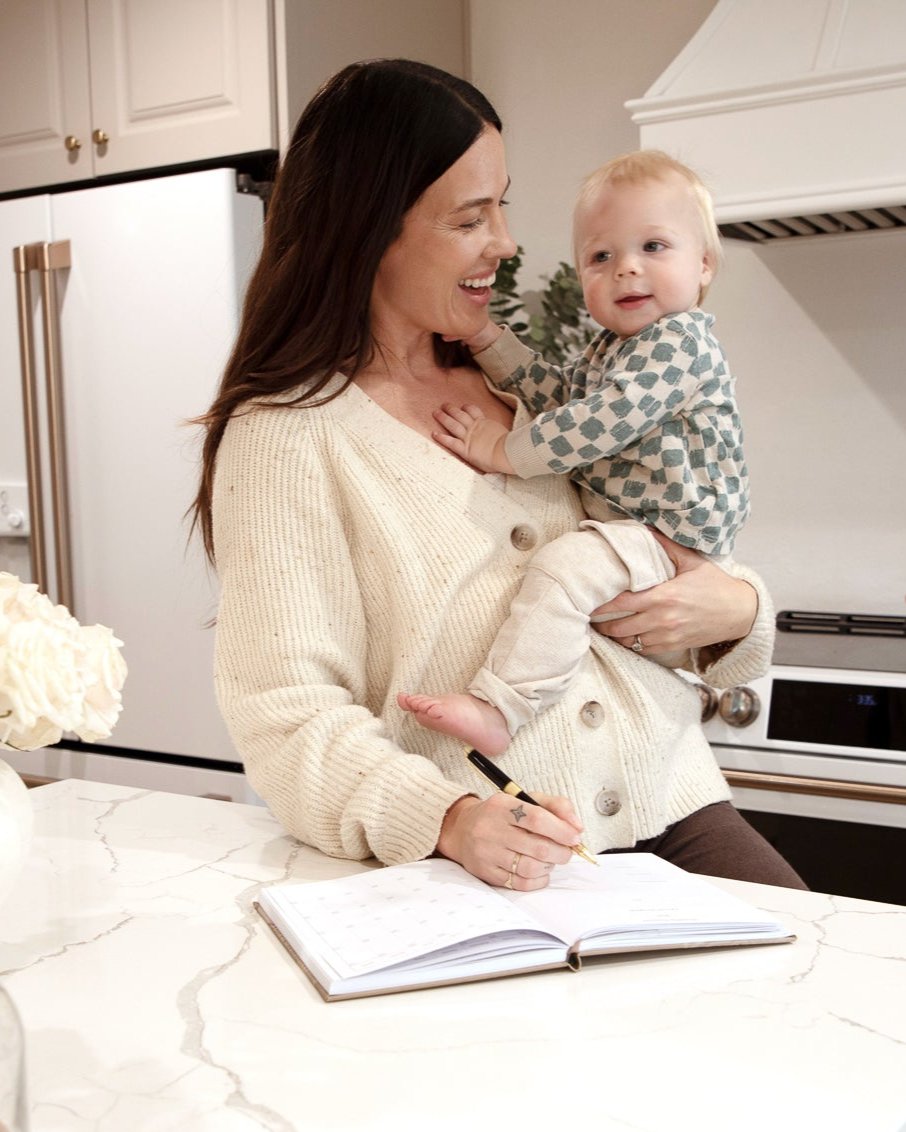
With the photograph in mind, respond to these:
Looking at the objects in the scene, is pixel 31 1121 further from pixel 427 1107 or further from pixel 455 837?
pixel 455 837

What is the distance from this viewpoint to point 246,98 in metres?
2.37

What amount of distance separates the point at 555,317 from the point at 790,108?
0.70 meters

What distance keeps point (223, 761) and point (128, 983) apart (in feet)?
5.40

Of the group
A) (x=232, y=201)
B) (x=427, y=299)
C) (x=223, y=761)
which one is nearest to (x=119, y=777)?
(x=223, y=761)

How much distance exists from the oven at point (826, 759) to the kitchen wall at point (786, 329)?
1.32 ft

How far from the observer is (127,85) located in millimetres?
2518

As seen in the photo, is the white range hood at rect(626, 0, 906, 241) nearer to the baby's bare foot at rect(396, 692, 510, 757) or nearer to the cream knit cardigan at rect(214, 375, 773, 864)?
the cream knit cardigan at rect(214, 375, 773, 864)

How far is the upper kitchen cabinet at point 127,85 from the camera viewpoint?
236cm

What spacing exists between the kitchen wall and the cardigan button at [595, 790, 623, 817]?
4.38 ft

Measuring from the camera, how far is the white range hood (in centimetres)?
190

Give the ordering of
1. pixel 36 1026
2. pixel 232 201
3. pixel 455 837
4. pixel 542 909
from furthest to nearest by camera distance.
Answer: pixel 232 201, pixel 455 837, pixel 542 909, pixel 36 1026

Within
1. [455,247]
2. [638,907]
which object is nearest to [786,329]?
[455,247]

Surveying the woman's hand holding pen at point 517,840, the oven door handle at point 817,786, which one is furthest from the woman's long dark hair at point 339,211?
the oven door handle at point 817,786

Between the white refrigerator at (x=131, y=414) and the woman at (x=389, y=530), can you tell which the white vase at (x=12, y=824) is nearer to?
the woman at (x=389, y=530)
